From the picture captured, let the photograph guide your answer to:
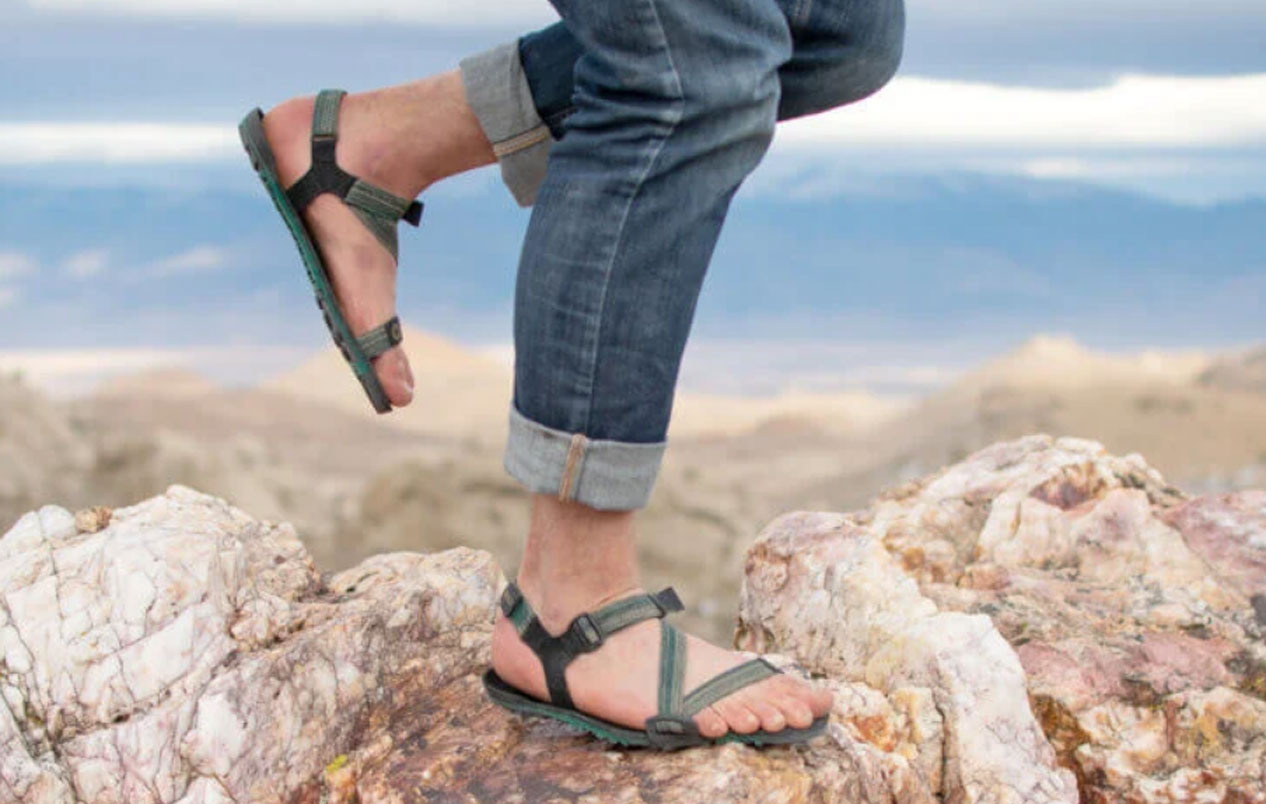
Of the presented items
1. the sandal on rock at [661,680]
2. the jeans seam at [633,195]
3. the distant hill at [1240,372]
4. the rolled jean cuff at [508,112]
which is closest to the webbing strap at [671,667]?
the sandal on rock at [661,680]

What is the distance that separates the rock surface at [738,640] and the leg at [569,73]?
72 cm

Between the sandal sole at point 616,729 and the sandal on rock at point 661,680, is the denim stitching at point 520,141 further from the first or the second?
the sandal sole at point 616,729

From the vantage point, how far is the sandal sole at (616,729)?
1.86 meters

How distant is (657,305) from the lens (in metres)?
1.65

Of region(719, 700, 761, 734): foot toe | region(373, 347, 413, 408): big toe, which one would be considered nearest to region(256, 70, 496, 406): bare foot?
region(373, 347, 413, 408): big toe

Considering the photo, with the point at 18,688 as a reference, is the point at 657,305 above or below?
above

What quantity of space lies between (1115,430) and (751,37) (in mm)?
10109

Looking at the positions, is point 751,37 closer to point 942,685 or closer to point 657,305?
point 657,305

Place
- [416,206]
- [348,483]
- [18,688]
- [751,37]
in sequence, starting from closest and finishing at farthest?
[751,37] < [18,688] < [416,206] < [348,483]

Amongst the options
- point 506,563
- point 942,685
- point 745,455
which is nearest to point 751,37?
point 942,685

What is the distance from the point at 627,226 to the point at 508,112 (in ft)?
1.25

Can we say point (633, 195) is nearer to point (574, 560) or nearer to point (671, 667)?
point (574, 560)

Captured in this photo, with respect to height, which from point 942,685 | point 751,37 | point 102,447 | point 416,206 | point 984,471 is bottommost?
point 102,447

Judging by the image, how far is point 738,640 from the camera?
8.07ft
